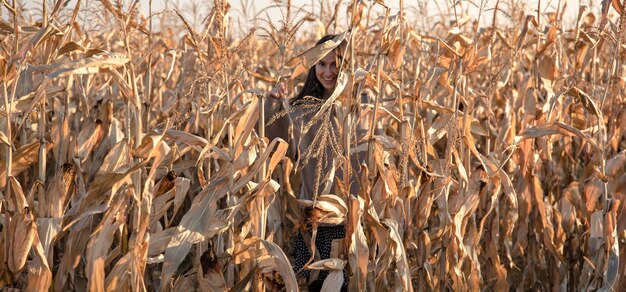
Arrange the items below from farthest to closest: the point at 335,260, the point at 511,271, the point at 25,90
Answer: the point at 511,271 → the point at 25,90 → the point at 335,260

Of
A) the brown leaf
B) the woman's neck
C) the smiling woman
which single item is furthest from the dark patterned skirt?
the brown leaf

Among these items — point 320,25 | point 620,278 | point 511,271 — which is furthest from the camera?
point 320,25

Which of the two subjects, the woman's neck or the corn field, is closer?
the corn field

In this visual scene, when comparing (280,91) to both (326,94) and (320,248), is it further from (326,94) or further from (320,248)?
(320,248)

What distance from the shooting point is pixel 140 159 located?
2297mm

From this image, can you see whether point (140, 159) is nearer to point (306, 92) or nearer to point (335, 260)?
point (335, 260)

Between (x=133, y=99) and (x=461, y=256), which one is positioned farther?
(x=461, y=256)

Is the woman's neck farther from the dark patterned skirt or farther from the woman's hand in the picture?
the dark patterned skirt

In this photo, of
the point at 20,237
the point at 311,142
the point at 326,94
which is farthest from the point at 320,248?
the point at 20,237

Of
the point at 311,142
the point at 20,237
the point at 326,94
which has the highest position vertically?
the point at 326,94

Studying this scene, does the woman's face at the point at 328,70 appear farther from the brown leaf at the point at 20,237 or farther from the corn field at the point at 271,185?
the brown leaf at the point at 20,237

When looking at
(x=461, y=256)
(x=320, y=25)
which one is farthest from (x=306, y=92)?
(x=461, y=256)

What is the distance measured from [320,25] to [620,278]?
1.97m

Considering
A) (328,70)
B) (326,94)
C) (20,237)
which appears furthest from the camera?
(326,94)
